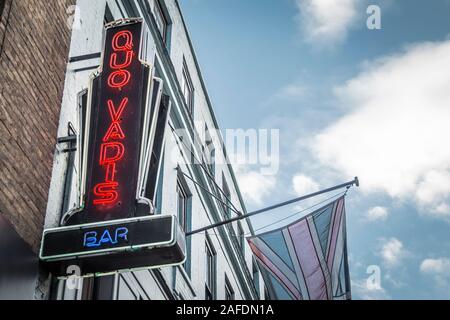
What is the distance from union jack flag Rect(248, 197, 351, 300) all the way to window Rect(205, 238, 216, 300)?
4927 mm

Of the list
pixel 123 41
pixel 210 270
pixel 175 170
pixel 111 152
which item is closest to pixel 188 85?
pixel 175 170

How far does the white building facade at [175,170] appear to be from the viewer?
9656 mm

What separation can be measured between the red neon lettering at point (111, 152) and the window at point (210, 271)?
8.50 meters

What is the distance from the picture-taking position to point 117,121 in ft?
31.1

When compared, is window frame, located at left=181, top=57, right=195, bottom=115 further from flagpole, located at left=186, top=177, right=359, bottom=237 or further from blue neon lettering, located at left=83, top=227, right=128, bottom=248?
blue neon lettering, located at left=83, top=227, right=128, bottom=248

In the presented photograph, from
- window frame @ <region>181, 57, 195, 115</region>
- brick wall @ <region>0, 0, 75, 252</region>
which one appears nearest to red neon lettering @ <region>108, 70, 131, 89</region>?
brick wall @ <region>0, 0, 75, 252</region>

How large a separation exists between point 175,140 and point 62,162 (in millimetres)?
6325

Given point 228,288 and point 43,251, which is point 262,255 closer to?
point 43,251

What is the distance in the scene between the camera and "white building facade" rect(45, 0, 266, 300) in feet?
31.7

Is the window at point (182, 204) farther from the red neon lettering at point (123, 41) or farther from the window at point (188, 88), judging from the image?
the red neon lettering at point (123, 41)

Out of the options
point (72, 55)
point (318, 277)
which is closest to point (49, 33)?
point (72, 55)

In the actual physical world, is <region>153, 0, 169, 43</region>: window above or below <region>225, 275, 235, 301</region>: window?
above

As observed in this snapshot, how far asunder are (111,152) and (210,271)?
9.43 m

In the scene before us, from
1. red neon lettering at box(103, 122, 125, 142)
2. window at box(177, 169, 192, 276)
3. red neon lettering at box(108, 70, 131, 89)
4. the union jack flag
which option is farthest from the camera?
window at box(177, 169, 192, 276)
